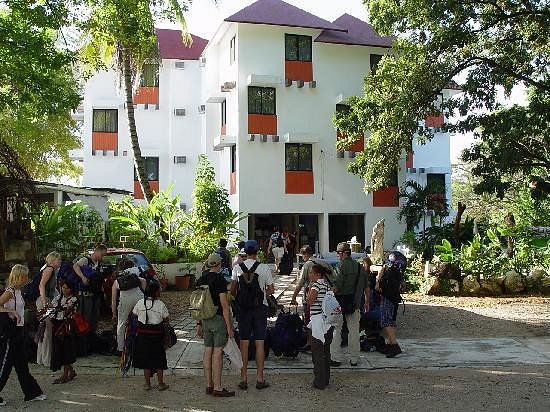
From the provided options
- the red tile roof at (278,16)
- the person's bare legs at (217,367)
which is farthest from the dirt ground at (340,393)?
the red tile roof at (278,16)

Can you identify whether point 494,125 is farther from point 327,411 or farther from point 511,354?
point 327,411

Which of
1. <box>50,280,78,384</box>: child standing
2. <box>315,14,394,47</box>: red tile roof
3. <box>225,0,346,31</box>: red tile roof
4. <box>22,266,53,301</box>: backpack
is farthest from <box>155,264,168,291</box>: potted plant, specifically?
<box>315,14,394,47</box>: red tile roof

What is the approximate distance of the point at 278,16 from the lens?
27047 mm

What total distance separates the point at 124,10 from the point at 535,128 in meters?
11.9

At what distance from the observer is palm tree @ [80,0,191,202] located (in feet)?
44.7

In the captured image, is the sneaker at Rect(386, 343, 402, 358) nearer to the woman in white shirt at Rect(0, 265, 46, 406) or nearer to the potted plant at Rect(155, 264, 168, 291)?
the woman in white shirt at Rect(0, 265, 46, 406)

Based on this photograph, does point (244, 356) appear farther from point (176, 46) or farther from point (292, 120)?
point (176, 46)

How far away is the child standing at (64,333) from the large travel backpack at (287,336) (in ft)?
9.58

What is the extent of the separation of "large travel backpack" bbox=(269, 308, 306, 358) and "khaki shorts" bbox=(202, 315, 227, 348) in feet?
6.34

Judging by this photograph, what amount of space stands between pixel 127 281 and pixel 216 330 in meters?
2.17

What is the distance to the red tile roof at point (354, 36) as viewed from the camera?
27.4 metres

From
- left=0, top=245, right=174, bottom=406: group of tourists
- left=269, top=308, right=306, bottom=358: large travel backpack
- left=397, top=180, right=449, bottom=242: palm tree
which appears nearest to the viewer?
left=0, top=245, right=174, bottom=406: group of tourists

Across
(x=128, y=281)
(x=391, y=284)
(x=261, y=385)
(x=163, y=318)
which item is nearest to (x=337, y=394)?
(x=261, y=385)

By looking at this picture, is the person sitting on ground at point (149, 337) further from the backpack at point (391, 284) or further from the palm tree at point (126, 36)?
the palm tree at point (126, 36)
